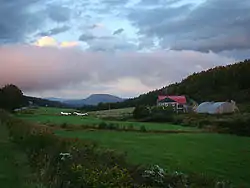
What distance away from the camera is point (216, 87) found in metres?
138

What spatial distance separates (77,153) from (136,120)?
7175 cm

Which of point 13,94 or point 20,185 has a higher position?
point 13,94

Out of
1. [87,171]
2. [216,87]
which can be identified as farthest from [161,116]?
[87,171]

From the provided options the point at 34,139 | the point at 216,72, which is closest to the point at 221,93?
the point at 216,72

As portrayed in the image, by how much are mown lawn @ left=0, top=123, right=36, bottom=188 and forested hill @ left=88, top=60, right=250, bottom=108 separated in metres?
102

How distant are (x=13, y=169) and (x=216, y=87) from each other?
128250 mm

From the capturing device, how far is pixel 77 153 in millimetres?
13367

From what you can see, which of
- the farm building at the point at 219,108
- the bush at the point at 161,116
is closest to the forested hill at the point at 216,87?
A: the farm building at the point at 219,108

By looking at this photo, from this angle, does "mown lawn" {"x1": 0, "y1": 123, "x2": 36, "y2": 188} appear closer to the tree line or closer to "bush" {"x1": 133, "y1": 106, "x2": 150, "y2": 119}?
"bush" {"x1": 133, "y1": 106, "x2": 150, "y2": 119}

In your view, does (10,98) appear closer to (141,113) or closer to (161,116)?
(141,113)

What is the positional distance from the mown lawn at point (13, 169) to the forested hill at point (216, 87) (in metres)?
102

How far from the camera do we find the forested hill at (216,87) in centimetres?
12638

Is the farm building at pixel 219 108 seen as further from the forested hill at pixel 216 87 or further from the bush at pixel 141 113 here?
the forested hill at pixel 216 87

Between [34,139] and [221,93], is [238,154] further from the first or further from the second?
[221,93]
